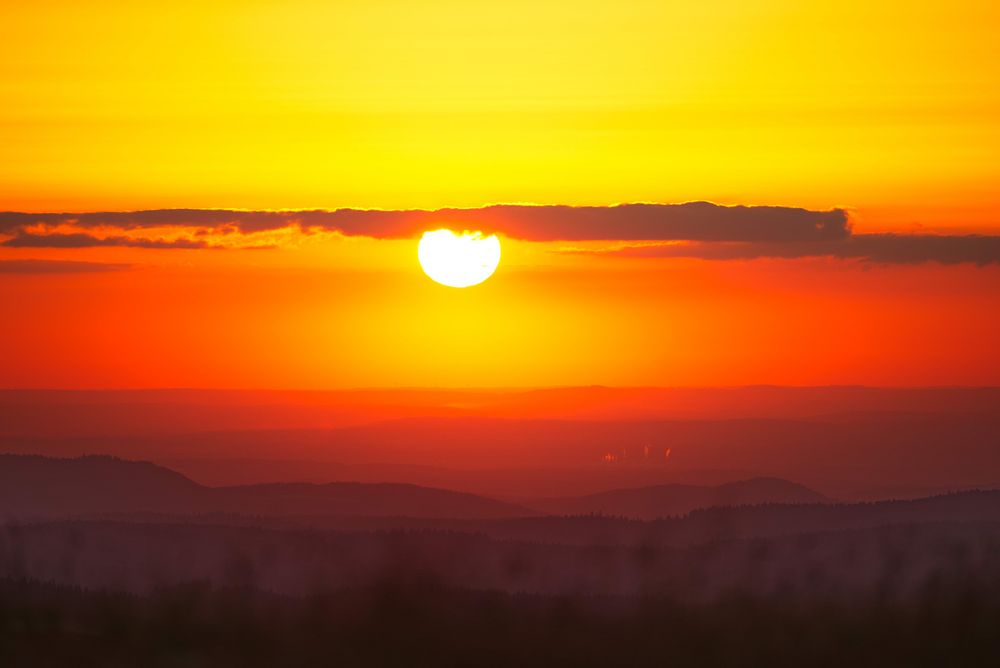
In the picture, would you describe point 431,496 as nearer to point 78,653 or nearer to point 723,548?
point 723,548

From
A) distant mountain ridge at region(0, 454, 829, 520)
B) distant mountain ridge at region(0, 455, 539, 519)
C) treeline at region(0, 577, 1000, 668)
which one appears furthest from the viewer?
distant mountain ridge at region(0, 455, 539, 519)

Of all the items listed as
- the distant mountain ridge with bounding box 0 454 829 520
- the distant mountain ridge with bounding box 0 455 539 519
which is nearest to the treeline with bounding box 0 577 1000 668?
the distant mountain ridge with bounding box 0 454 829 520

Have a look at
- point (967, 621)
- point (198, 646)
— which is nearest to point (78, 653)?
point (198, 646)

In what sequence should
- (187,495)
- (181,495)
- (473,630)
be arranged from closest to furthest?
1. (473,630)
2. (181,495)
3. (187,495)

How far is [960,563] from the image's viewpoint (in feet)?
148

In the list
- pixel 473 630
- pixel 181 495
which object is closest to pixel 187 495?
pixel 181 495

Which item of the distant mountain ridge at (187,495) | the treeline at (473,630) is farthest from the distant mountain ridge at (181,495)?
the treeline at (473,630)

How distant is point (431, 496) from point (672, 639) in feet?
493

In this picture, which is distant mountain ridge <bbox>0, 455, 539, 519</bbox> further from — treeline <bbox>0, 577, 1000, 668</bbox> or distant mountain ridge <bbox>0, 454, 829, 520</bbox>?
treeline <bbox>0, 577, 1000, 668</bbox>

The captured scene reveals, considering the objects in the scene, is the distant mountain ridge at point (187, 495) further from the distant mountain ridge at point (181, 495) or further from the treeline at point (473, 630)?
the treeline at point (473, 630)

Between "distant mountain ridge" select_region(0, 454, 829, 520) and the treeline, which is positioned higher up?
"distant mountain ridge" select_region(0, 454, 829, 520)

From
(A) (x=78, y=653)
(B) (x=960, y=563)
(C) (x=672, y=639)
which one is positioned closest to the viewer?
(A) (x=78, y=653)

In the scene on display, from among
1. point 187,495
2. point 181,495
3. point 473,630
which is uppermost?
point 187,495

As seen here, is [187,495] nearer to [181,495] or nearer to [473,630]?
[181,495]
